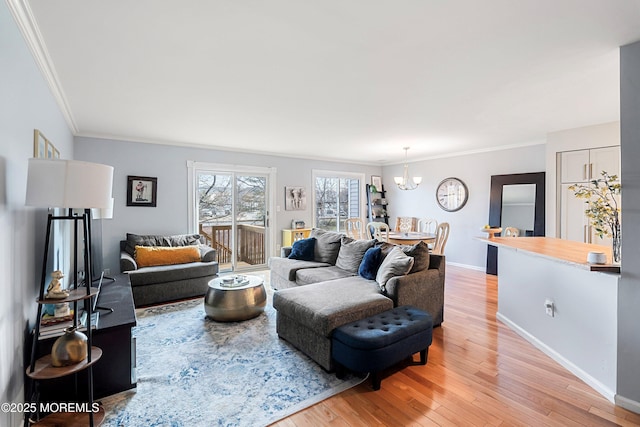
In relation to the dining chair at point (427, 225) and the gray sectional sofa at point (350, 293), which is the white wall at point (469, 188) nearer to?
the dining chair at point (427, 225)

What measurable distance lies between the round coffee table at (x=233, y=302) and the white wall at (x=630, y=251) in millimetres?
3101

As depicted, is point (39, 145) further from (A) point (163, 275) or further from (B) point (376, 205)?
(B) point (376, 205)

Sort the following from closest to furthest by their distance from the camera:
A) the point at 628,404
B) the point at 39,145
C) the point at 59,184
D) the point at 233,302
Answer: the point at 59,184 < the point at 628,404 < the point at 39,145 < the point at 233,302

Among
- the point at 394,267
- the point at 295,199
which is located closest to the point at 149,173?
the point at 295,199

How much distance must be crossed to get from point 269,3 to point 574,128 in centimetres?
A: 476

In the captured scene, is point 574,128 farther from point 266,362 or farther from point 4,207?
point 4,207

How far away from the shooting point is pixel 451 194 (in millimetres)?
6527

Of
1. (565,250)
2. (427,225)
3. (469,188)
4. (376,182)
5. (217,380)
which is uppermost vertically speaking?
(376,182)

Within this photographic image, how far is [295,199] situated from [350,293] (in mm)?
4015

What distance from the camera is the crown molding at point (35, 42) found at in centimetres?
168

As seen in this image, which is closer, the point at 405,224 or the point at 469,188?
the point at 469,188

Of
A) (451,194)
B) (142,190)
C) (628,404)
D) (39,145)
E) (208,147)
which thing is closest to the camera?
(628,404)

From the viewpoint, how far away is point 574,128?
14.3 ft

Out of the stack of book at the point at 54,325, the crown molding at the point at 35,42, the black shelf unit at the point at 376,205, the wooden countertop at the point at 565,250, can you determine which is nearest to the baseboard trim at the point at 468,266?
the black shelf unit at the point at 376,205
